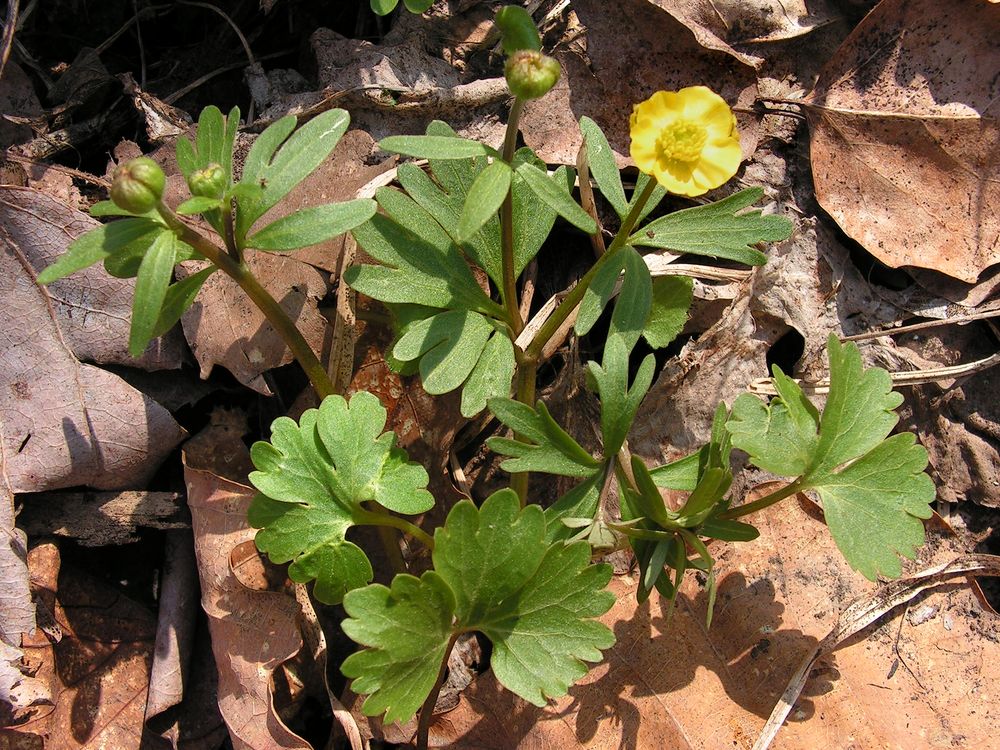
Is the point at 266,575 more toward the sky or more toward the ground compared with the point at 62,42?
more toward the ground

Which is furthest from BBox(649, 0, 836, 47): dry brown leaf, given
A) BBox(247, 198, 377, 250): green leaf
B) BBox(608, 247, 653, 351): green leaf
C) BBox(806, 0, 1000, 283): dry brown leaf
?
BBox(247, 198, 377, 250): green leaf

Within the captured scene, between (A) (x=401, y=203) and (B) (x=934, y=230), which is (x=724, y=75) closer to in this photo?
(B) (x=934, y=230)

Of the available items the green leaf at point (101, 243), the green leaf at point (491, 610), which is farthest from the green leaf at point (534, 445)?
the green leaf at point (101, 243)

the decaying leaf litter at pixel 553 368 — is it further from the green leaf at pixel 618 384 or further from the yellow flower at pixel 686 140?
the yellow flower at pixel 686 140

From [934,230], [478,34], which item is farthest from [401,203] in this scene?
[934,230]

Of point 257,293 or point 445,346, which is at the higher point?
point 257,293

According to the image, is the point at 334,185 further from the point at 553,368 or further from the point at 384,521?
the point at 384,521

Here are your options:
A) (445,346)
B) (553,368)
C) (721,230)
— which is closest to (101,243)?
A: (445,346)
